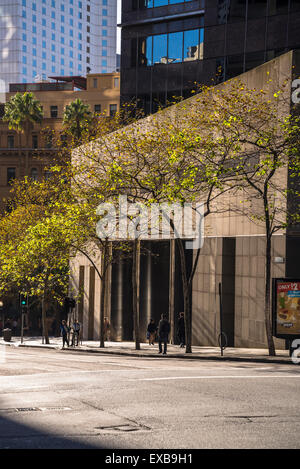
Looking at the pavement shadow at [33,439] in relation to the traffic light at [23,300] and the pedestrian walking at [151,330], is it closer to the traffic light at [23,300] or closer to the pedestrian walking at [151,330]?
the pedestrian walking at [151,330]

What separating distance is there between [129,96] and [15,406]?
135 feet

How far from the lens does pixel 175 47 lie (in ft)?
164

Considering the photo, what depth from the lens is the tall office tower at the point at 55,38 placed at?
567ft

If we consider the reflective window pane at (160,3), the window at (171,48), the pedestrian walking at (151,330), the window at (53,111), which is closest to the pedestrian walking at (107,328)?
the pedestrian walking at (151,330)

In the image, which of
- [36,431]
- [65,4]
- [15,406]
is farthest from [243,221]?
[65,4]

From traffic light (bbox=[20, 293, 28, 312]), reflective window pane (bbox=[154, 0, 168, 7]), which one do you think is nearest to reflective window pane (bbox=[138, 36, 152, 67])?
reflective window pane (bbox=[154, 0, 168, 7])

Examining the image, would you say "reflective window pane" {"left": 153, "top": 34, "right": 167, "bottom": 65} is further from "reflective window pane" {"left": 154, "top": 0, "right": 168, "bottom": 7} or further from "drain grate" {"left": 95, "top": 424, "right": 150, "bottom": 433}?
"drain grate" {"left": 95, "top": 424, "right": 150, "bottom": 433}

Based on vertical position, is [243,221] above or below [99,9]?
below

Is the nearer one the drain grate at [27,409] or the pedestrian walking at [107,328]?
the drain grate at [27,409]

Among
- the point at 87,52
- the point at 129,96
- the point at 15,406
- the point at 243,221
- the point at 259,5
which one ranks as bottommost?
the point at 15,406

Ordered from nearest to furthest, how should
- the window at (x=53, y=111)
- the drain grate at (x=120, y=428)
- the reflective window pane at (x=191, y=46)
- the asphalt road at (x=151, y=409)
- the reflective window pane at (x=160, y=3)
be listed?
the asphalt road at (x=151, y=409) → the drain grate at (x=120, y=428) → the reflective window pane at (x=191, y=46) → the reflective window pane at (x=160, y=3) → the window at (x=53, y=111)

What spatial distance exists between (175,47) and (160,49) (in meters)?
1.30

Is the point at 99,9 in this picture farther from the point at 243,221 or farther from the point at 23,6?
the point at 243,221

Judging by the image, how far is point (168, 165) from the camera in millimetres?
30875
